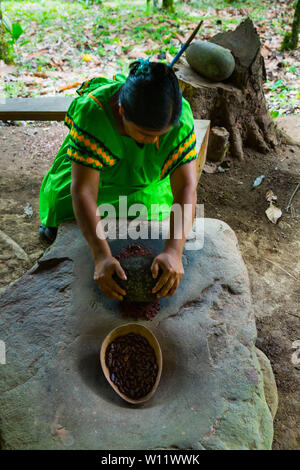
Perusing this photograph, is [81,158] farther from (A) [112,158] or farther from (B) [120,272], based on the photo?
(B) [120,272]

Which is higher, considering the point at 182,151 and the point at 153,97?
the point at 153,97

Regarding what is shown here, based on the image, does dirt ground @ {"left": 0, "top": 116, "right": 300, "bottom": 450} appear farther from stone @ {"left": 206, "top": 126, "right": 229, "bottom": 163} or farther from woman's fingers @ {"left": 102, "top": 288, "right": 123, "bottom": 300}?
woman's fingers @ {"left": 102, "top": 288, "right": 123, "bottom": 300}

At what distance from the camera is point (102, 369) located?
60.8 inches

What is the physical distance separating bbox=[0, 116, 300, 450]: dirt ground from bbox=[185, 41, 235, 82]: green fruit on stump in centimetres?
92

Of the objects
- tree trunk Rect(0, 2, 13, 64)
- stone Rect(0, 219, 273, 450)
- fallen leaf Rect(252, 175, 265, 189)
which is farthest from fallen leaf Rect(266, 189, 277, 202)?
tree trunk Rect(0, 2, 13, 64)

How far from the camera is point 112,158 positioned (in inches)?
77.5

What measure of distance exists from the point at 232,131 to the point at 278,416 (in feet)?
9.06

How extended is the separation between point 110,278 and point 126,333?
26 centimetres

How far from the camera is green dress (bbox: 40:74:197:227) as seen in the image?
1840 millimetres

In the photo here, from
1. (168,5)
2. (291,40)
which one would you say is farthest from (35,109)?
(168,5)
